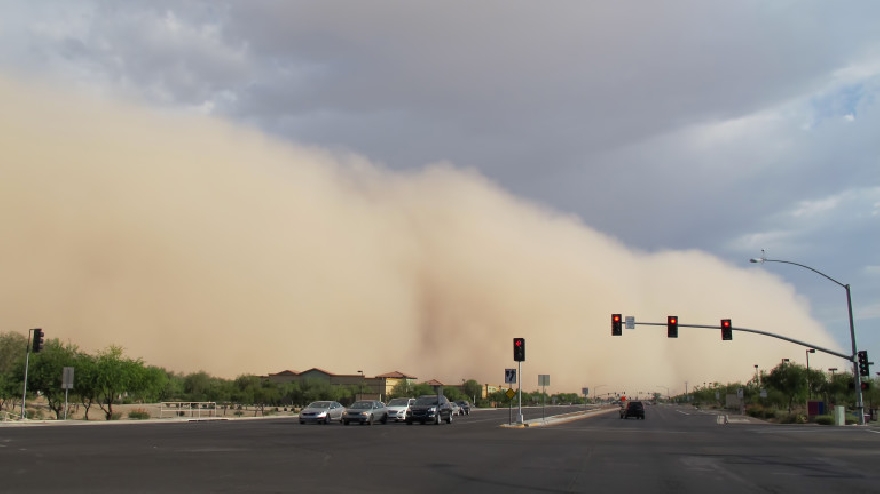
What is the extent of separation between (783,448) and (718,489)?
1588cm

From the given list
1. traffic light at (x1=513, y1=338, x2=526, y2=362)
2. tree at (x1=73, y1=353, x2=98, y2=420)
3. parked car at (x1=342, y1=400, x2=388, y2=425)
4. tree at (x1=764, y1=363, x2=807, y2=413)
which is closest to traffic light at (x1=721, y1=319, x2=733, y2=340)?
traffic light at (x1=513, y1=338, x2=526, y2=362)

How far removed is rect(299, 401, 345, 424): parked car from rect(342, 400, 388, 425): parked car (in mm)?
1405

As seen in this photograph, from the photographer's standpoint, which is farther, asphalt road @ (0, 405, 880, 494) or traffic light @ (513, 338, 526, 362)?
traffic light @ (513, 338, 526, 362)

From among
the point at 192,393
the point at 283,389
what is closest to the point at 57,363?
the point at 283,389

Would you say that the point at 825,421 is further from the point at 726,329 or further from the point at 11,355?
the point at 11,355

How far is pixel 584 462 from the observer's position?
20344 mm

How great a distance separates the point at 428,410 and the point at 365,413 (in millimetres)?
4133

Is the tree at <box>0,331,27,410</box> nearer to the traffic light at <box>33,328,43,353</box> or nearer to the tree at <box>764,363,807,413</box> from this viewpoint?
the traffic light at <box>33,328,43,353</box>

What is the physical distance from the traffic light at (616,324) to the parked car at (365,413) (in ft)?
55.6

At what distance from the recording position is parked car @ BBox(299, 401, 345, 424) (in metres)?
48.2

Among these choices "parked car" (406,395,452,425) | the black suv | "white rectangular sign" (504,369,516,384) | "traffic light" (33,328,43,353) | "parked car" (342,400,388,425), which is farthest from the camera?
the black suv

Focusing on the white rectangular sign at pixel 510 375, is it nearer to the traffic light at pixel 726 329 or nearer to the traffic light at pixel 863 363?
the traffic light at pixel 726 329

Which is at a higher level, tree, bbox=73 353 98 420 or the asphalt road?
tree, bbox=73 353 98 420

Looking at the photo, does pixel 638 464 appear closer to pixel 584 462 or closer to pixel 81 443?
pixel 584 462
